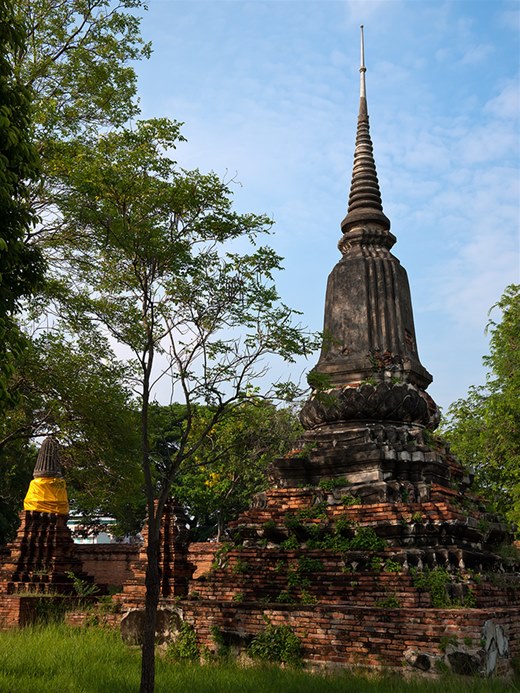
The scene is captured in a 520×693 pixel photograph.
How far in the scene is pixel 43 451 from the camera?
19.2 m

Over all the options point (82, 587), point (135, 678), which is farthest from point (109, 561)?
point (135, 678)

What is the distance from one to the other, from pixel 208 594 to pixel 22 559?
7.66 m

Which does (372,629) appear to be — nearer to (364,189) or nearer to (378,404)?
(378,404)

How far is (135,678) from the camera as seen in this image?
30.8 feet

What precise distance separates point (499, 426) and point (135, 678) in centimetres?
1441

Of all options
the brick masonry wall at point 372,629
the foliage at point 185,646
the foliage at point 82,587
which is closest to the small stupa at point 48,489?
the foliage at point 82,587

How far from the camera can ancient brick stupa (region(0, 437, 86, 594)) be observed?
56.3 ft

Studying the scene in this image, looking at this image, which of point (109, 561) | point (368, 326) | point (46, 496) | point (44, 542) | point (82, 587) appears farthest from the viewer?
point (109, 561)

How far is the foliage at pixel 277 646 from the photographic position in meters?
9.83

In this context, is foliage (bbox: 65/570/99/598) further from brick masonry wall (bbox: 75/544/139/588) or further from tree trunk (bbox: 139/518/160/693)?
tree trunk (bbox: 139/518/160/693)

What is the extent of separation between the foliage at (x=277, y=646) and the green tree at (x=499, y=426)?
34.6 ft

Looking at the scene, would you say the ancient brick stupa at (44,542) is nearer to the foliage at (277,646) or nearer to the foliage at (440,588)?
the foliage at (277,646)

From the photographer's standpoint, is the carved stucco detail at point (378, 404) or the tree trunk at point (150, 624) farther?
the carved stucco detail at point (378, 404)

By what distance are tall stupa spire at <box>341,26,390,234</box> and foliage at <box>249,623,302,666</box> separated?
31.3ft
